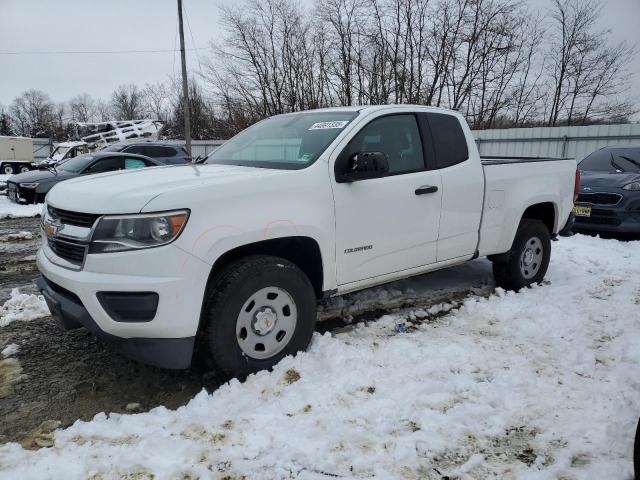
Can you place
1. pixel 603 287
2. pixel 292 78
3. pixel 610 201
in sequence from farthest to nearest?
pixel 292 78, pixel 610 201, pixel 603 287

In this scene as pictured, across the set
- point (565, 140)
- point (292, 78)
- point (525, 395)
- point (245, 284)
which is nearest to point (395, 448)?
point (525, 395)

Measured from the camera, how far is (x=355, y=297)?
15.8 feet

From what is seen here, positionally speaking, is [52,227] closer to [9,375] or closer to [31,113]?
[9,375]

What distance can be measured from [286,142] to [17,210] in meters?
10.2

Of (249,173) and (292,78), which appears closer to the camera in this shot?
(249,173)

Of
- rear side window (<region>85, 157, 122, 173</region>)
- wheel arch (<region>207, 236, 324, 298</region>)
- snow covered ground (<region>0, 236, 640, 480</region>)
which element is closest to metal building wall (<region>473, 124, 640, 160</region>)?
rear side window (<region>85, 157, 122, 173</region>)

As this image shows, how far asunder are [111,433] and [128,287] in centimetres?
79

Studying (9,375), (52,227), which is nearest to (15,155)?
(9,375)

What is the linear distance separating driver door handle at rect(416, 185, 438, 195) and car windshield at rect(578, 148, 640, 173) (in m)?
6.47

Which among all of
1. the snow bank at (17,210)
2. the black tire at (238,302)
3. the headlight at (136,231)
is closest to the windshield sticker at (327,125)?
the black tire at (238,302)

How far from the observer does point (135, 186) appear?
9.50 feet

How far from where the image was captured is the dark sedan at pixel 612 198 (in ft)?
25.6

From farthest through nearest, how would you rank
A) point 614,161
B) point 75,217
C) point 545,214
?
point 614,161 → point 545,214 → point 75,217

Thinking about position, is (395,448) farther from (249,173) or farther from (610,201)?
(610,201)
